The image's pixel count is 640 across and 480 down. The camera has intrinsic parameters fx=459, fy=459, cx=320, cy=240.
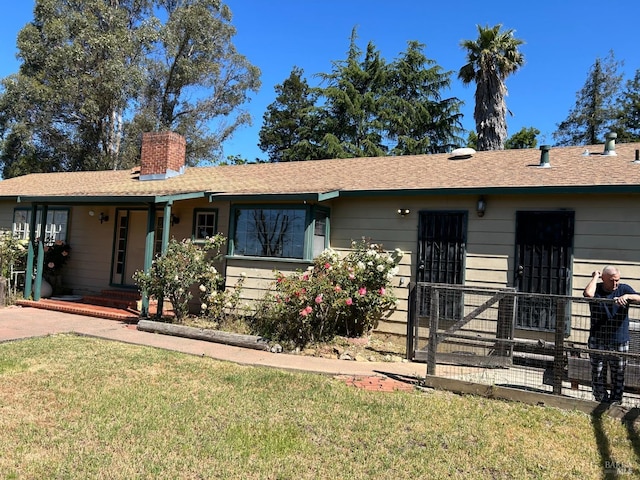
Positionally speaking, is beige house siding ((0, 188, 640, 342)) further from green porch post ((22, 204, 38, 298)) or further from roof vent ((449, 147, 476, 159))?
green porch post ((22, 204, 38, 298))

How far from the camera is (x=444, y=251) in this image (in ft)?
25.9

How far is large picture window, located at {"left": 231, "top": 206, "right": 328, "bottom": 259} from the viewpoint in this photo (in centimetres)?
846

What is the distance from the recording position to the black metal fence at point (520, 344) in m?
4.75

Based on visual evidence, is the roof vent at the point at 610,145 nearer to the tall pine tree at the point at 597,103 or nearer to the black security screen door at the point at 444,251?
the black security screen door at the point at 444,251

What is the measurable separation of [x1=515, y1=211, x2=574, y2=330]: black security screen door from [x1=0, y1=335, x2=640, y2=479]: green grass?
2.71 m

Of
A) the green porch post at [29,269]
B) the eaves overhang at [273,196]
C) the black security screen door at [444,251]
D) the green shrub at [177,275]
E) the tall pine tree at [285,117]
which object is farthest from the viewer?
the tall pine tree at [285,117]

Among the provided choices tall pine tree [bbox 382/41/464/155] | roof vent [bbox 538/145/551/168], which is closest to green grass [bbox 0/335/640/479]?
roof vent [bbox 538/145/551/168]

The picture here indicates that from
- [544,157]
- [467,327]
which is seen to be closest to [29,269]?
[467,327]

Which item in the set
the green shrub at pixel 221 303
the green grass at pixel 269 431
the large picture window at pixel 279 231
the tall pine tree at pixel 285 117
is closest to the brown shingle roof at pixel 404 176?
the large picture window at pixel 279 231

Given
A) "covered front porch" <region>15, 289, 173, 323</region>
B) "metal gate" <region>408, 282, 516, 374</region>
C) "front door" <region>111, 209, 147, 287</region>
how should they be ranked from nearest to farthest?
"metal gate" <region>408, 282, 516, 374</region>, "covered front porch" <region>15, 289, 173, 323</region>, "front door" <region>111, 209, 147, 287</region>

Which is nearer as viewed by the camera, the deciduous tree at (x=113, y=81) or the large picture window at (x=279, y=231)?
the large picture window at (x=279, y=231)

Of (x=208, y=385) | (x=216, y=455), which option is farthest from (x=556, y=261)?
(x=216, y=455)

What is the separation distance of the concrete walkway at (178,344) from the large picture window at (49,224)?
326cm

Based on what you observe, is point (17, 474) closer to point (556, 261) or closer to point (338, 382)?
point (338, 382)
